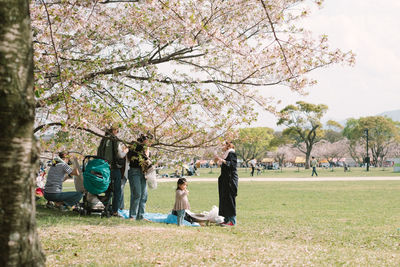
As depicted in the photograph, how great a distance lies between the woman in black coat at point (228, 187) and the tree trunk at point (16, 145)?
6269mm

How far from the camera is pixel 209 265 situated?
15.2 feet

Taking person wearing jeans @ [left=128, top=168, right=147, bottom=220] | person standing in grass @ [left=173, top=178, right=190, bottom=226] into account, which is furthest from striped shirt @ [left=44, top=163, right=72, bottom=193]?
person standing in grass @ [left=173, top=178, right=190, bottom=226]

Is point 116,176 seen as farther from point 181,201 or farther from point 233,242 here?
point 233,242

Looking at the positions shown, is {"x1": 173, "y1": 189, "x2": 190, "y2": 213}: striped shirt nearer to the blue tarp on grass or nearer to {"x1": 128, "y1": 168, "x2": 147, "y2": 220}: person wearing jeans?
the blue tarp on grass

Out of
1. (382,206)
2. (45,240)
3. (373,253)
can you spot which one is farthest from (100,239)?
(382,206)

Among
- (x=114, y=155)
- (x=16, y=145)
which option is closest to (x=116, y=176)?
(x=114, y=155)

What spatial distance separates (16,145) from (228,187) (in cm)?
671

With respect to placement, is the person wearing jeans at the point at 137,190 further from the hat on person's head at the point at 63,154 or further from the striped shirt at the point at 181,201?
the hat on person's head at the point at 63,154

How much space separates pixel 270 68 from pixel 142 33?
285cm

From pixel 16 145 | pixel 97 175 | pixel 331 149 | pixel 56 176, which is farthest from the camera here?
pixel 331 149

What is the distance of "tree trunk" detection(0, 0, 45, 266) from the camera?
262 cm

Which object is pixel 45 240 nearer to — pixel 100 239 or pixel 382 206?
pixel 100 239

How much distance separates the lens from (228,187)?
8.98 metres

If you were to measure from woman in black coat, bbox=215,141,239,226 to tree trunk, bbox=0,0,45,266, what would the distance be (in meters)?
6.27
